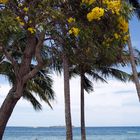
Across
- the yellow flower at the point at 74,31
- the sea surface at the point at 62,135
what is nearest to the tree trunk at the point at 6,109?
the yellow flower at the point at 74,31

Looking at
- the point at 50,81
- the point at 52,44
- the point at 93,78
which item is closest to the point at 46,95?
the point at 50,81

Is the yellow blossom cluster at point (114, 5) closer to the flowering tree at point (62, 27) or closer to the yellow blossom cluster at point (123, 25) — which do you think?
the flowering tree at point (62, 27)

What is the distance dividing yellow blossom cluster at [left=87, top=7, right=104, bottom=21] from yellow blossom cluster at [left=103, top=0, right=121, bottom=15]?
0.26 meters

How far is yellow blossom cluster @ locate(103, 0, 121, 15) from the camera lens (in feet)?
Result: 30.9

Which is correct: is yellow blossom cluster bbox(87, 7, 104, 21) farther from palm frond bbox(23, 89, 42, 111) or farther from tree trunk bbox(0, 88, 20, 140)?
palm frond bbox(23, 89, 42, 111)

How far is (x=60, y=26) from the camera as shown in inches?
385

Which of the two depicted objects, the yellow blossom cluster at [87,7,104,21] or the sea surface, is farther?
the sea surface

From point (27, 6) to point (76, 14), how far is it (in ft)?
3.25

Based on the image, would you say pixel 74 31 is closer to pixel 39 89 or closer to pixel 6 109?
pixel 6 109

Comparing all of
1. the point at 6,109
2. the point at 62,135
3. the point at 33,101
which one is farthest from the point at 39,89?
the point at 62,135

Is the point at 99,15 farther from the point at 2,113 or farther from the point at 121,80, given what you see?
the point at 121,80

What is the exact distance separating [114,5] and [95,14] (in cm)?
44

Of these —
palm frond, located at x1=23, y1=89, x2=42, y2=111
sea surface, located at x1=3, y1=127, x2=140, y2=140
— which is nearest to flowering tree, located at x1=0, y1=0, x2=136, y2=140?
palm frond, located at x1=23, y1=89, x2=42, y2=111

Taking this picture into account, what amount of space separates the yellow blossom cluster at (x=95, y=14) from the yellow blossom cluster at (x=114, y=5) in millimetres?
256
